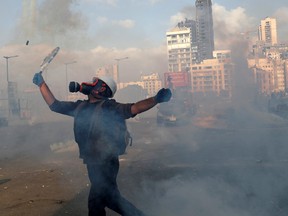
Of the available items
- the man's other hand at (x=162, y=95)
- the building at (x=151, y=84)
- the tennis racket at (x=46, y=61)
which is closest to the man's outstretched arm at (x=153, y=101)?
the man's other hand at (x=162, y=95)

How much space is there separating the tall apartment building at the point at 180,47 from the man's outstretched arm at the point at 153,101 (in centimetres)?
13438

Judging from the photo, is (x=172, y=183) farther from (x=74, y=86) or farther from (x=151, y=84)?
(x=151, y=84)

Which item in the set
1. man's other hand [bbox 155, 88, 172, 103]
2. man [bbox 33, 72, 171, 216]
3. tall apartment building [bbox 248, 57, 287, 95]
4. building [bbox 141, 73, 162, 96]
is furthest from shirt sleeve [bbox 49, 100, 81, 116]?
building [bbox 141, 73, 162, 96]

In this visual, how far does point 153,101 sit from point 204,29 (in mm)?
139699

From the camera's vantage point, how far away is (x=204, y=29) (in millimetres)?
137000

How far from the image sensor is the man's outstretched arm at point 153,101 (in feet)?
9.30

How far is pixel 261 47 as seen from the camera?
13825 cm

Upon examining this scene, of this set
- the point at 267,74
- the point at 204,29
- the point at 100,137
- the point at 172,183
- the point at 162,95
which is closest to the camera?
the point at 162,95

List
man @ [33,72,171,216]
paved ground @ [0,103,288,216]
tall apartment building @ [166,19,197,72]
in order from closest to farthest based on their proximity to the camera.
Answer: man @ [33,72,171,216]
paved ground @ [0,103,288,216]
tall apartment building @ [166,19,197,72]

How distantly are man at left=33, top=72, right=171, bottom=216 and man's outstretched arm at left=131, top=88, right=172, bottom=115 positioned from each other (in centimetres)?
5

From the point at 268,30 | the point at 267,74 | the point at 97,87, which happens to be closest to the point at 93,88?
the point at 97,87

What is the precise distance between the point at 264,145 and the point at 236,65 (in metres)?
29.0

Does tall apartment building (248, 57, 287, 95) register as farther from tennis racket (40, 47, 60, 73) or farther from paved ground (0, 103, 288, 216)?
tennis racket (40, 47, 60, 73)

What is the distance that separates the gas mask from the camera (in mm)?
3213
